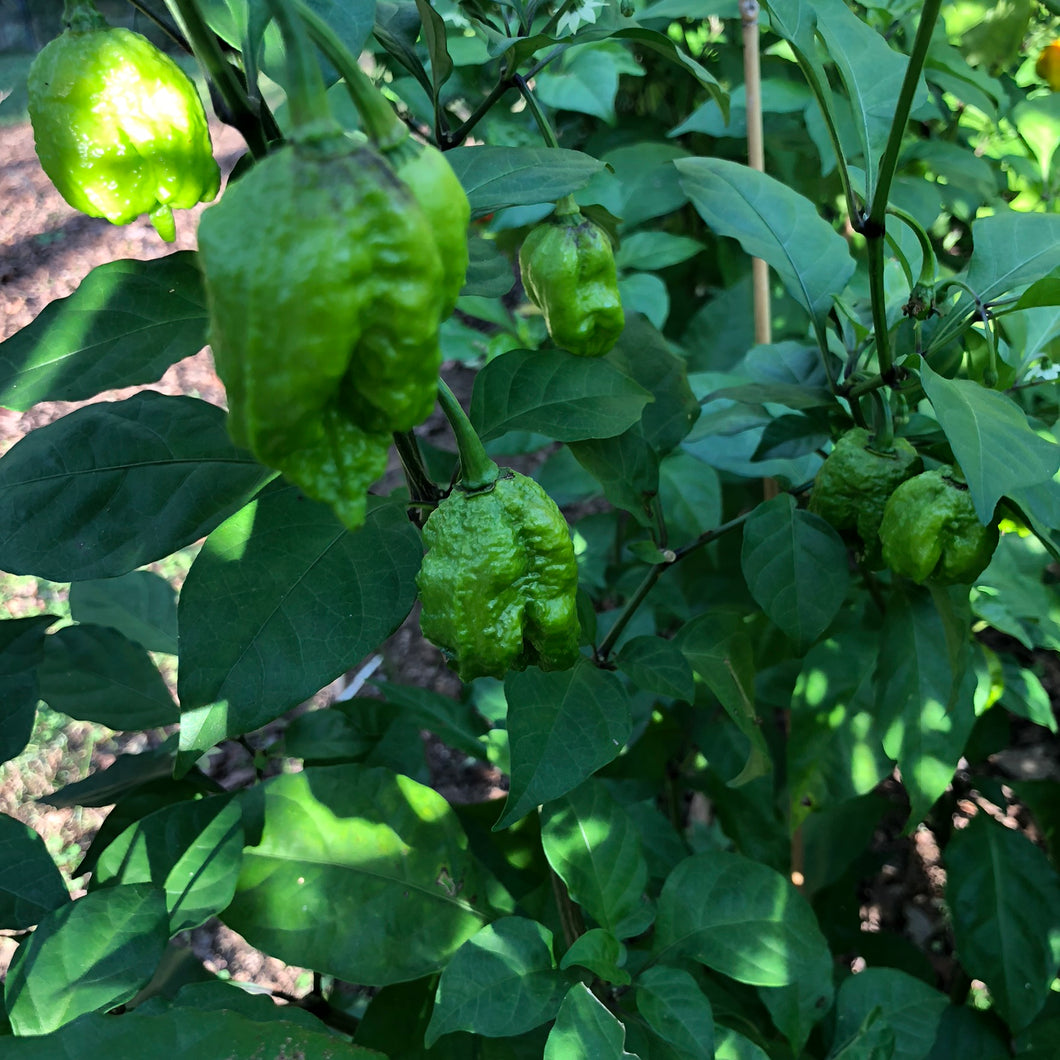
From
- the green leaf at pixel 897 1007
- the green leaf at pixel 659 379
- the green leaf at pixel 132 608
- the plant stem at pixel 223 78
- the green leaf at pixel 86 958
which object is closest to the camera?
the plant stem at pixel 223 78

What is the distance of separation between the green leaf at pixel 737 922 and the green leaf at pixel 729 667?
0.36 ft

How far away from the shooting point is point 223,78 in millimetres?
562

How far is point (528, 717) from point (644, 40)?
0.60 meters

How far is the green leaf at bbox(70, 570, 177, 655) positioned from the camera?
127cm

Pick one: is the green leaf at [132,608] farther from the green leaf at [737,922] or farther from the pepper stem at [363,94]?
the pepper stem at [363,94]

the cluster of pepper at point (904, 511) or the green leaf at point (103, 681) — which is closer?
the cluster of pepper at point (904, 511)

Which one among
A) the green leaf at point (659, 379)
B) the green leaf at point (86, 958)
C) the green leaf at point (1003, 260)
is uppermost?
the green leaf at point (1003, 260)

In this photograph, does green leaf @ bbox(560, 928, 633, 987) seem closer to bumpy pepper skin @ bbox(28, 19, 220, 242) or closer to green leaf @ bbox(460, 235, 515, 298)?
green leaf @ bbox(460, 235, 515, 298)

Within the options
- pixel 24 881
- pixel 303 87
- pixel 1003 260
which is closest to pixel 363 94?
pixel 303 87

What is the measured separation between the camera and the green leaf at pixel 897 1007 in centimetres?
112

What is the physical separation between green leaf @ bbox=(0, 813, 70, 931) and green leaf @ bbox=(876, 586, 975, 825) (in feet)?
2.83

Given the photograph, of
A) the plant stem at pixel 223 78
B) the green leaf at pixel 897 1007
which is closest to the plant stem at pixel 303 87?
the plant stem at pixel 223 78

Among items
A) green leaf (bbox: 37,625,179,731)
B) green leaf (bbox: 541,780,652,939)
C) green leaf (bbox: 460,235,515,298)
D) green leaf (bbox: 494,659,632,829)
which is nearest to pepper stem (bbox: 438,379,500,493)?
green leaf (bbox: 460,235,515,298)

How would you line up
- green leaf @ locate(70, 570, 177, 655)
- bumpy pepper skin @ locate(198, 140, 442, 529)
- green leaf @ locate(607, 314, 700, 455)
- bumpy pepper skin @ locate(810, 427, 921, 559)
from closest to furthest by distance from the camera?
1. bumpy pepper skin @ locate(198, 140, 442, 529)
2. bumpy pepper skin @ locate(810, 427, 921, 559)
3. green leaf @ locate(607, 314, 700, 455)
4. green leaf @ locate(70, 570, 177, 655)
